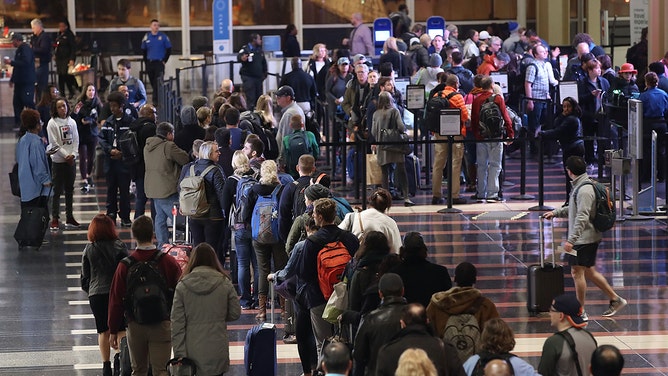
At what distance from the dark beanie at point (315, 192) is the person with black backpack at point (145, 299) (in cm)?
170

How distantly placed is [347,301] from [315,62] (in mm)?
17343

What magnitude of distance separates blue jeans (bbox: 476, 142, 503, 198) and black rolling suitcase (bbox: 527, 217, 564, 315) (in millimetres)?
6699

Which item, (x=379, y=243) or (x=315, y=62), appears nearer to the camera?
(x=379, y=243)

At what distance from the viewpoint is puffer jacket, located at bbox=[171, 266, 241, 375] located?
9.77 m

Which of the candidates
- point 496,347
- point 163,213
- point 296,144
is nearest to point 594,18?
point 296,144

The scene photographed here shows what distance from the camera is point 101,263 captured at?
11.1 meters

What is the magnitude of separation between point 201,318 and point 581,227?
449cm

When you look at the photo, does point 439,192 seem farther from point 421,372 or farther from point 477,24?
point 477,24

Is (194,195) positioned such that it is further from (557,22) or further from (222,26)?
(557,22)

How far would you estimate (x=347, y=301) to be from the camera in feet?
33.5

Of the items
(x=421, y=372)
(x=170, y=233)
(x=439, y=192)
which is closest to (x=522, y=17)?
(x=439, y=192)

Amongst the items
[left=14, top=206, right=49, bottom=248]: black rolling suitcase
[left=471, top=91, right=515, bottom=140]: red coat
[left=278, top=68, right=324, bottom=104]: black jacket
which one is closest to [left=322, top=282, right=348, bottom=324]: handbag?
[left=14, top=206, right=49, bottom=248]: black rolling suitcase

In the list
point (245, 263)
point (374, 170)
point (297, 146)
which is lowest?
point (245, 263)

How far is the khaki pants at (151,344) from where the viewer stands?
1030 centimetres
